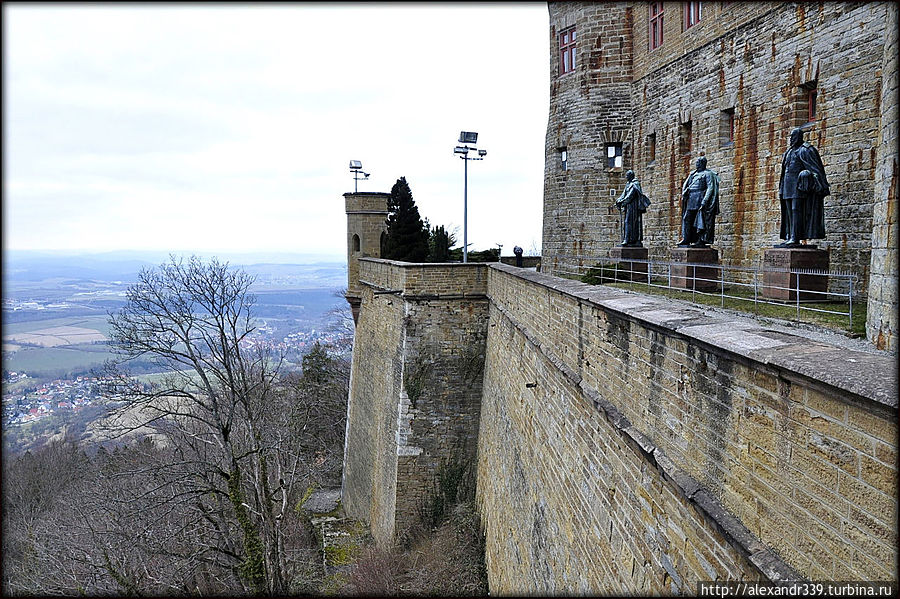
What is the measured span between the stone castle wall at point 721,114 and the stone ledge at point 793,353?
214 cm

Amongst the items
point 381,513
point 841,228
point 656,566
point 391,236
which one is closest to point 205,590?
point 381,513

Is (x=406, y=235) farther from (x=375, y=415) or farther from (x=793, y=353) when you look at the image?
(x=793, y=353)

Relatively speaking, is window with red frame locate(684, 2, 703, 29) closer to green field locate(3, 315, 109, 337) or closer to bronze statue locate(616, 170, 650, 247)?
bronze statue locate(616, 170, 650, 247)

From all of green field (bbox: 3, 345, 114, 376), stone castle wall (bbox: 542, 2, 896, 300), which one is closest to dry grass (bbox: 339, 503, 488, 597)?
stone castle wall (bbox: 542, 2, 896, 300)

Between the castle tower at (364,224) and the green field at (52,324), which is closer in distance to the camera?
the castle tower at (364,224)

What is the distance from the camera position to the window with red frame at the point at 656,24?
14814 mm

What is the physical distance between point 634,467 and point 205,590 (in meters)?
16.0

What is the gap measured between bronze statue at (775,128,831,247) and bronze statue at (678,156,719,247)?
2224 mm

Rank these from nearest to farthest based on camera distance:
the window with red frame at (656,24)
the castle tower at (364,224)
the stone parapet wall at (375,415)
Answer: the window with red frame at (656,24)
the stone parapet wall at (375,415)
the castle tower at (364,224)

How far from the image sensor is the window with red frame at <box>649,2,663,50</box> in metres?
14.8

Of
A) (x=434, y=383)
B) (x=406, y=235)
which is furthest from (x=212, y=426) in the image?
(x=406, y=235)

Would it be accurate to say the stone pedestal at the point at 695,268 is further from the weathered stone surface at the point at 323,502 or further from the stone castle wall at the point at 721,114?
the weathered stone surface at the point at 323,502

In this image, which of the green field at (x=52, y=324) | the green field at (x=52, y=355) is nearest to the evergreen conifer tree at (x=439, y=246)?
the green field at (x=52, y=355)

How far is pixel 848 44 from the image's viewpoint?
29.3 ft
